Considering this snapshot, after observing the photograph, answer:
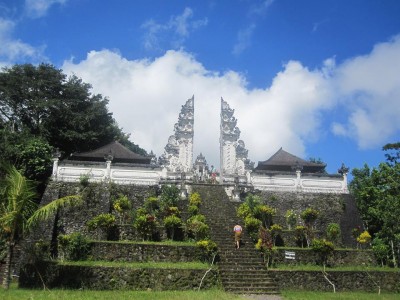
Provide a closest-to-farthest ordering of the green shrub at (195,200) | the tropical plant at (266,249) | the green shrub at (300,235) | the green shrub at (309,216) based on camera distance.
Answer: the tropical plant at (266,249), the green shrub at (300,235), the green shrub at (195,200), the green shrub at (309,216)

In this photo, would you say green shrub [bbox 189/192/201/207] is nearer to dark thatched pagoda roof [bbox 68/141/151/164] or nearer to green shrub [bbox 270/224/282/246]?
green shrub [bbox 270/224/282/246]

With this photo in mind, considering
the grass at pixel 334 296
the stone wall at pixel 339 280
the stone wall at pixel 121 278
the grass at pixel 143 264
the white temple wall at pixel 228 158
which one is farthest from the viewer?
the white temple wall at pixel 228 158

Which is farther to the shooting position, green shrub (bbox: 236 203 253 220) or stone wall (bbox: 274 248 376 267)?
green shrub (bbox: 236 203 253 220)

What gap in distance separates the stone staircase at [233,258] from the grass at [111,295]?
39.0 inches

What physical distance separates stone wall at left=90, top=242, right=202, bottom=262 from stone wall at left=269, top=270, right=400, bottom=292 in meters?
3.25

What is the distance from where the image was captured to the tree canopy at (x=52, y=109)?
2727cm

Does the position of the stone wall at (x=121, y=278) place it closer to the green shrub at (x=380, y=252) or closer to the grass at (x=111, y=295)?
the grass at (x=111, y=295)

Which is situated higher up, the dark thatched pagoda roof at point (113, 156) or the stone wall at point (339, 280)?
the dark thatched pagoda roof at point (113, 156)

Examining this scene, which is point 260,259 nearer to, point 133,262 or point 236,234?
point 236,234

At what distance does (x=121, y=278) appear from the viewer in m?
13.3

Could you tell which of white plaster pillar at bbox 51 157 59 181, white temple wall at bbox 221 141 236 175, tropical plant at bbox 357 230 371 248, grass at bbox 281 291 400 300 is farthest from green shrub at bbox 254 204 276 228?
white plaster pillar at bbox 51 157 59 181

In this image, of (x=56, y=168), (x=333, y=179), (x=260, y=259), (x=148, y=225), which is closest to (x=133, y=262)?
(x=148, y=225)

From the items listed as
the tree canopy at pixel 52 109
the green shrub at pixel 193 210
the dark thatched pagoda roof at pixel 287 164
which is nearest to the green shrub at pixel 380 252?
the dark thatched pagoda roof at pixel 287 164

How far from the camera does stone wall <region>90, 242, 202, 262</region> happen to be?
15102mm
